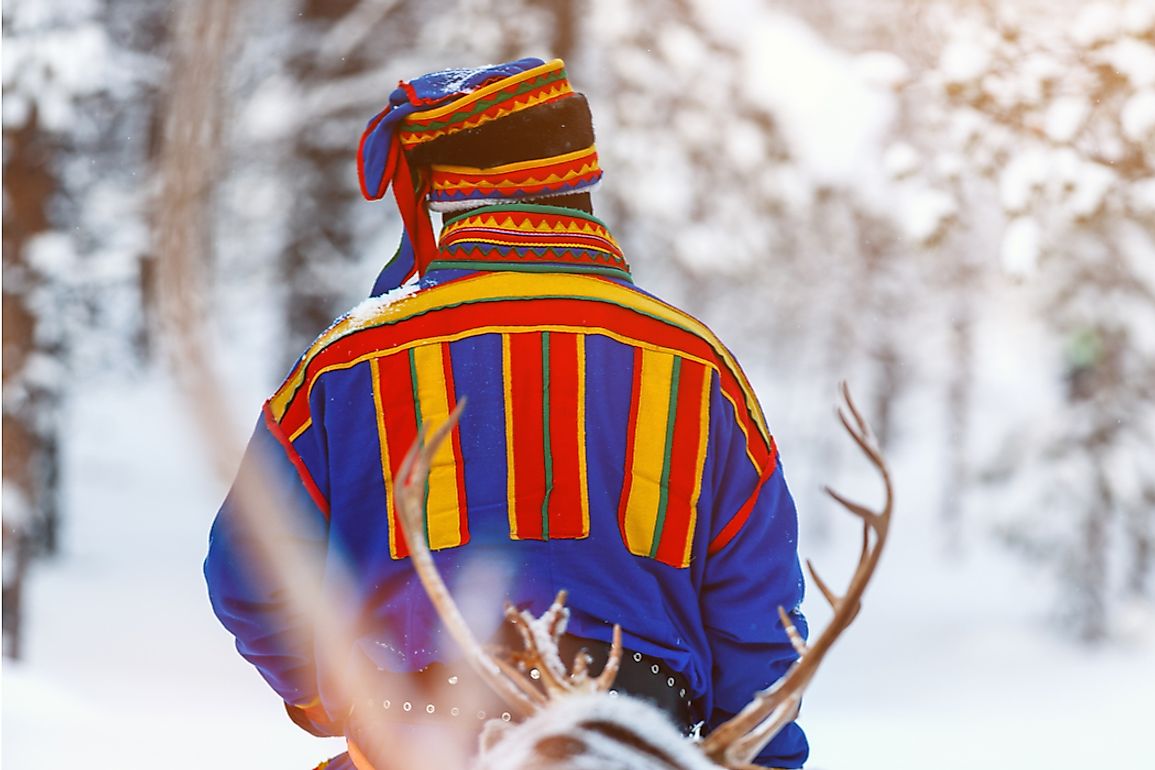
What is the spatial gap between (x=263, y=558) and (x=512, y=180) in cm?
66

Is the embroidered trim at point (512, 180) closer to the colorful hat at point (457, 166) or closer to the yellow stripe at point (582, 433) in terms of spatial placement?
the colorful hat at point (457, 166)

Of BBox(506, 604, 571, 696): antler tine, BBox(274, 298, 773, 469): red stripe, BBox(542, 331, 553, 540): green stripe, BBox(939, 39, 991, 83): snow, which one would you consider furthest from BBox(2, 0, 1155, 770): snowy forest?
BBox(506, 604, 571, 696): antler tine

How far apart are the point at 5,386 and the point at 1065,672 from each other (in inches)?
428

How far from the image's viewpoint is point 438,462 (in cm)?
184

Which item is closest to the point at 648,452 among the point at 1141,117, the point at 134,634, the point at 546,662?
the point at 546,662

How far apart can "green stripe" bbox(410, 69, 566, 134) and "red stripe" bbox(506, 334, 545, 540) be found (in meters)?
0.34

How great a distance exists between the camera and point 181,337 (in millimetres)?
1626

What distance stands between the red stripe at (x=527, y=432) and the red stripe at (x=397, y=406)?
137mm

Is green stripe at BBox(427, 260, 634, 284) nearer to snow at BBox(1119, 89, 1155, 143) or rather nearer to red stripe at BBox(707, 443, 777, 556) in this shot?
red stripe at BBox(707, 443, 777, 556)

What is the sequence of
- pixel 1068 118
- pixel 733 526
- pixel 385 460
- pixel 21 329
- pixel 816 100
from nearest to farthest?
pixel 385 460 < pixel 733 526 < pixel 1068 118 < pixel 21 329 < pixel 816 100

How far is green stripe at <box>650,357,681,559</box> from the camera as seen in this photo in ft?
6.17

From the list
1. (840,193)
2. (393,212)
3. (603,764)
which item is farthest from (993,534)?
(603,764)

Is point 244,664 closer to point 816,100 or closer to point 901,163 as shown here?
point 816,100

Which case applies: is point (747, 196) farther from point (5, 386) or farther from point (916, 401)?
point (916, 401)
